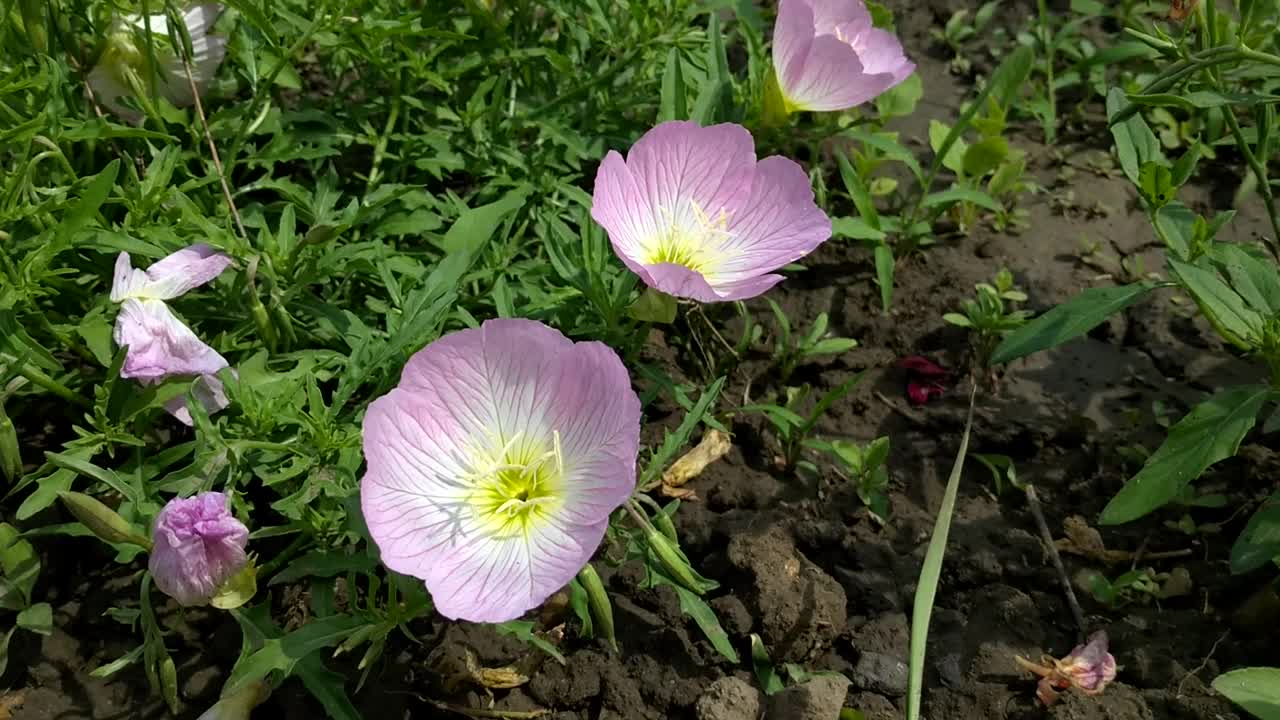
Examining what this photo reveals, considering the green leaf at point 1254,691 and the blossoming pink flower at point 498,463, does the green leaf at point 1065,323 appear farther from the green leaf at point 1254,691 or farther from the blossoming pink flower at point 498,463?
the blossoming pink flower at point 498,463

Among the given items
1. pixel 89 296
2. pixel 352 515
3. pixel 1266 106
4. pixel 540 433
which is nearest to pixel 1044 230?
pixel 1266 106

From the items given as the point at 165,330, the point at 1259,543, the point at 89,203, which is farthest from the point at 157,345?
the point at 1259,543

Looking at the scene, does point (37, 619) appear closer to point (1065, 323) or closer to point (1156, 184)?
point (1065, 323)

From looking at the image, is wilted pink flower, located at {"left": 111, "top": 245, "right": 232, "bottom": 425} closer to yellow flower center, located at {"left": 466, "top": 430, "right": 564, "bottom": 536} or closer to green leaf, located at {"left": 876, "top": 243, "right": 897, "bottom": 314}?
yellow flower center, located at {"left": 466, "top": 430, "right": 564, "bottom": 536}

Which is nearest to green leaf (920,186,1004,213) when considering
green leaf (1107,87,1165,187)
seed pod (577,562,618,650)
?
green leaf (1107,87,1165,187)

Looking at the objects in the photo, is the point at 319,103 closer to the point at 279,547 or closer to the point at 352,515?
the point at 279,547

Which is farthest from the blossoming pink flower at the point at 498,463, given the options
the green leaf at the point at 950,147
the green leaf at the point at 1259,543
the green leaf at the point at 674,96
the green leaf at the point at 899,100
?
the green leaf at the point at 899,100
